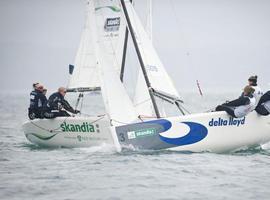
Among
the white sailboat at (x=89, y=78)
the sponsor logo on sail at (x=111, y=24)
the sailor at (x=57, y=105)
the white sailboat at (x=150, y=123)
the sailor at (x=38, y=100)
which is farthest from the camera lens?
the sponsor logo on sail at (x=111, y=24)

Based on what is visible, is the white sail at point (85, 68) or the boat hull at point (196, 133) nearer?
the boat hull at point (196, 133)

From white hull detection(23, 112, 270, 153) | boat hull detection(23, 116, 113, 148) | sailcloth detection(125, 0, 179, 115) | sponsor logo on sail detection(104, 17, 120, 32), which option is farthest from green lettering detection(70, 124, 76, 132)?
sponsor logo on sail detection(104, 17, 120, 32)

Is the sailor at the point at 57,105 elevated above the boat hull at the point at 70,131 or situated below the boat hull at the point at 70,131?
above

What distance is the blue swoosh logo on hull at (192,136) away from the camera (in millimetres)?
16000

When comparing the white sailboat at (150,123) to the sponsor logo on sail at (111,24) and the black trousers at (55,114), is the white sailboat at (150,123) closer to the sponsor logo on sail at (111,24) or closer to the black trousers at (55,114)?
the black trousers at (55,114)

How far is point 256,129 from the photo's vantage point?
16.4 m

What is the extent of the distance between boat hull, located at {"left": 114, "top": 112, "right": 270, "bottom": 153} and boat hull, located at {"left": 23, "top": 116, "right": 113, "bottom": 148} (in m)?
1.39

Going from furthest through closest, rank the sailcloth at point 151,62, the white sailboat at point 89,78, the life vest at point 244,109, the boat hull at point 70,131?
1. the boat hull at point 70,131
2. the white sailboat at point 89,78
3. the sailcloth at point 151,62
4. the life vest at point 244,109

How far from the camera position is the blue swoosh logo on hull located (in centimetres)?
1600

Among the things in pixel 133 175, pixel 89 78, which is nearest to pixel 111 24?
pixel 89 78

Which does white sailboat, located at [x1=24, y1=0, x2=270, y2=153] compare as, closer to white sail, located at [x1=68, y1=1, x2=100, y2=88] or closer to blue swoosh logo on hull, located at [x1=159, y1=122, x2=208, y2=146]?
blue swoosh logo on hull, located at [x1=159, y1=122, x2=208, y2=146]

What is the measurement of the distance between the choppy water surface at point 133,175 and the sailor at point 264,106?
96 centimetres

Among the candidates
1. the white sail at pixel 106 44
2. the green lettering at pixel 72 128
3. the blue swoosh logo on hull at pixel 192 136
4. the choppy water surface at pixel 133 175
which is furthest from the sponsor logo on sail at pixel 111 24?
the blue swoosh logo on hull at pixel 192 136

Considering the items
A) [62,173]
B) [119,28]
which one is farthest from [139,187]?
[119,28]
